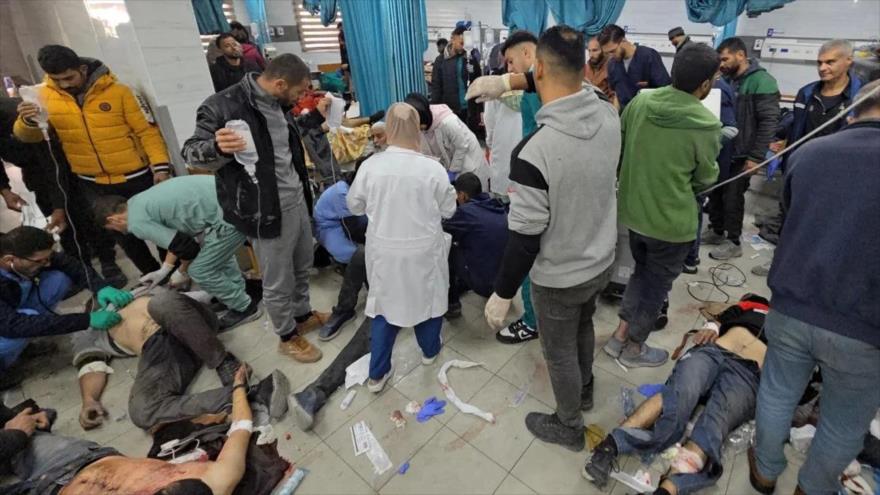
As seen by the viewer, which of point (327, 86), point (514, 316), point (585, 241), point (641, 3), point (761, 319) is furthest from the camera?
point (327, 86)

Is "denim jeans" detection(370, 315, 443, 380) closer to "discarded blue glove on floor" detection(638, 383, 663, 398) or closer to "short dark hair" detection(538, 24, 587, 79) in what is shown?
"discarded blue glove on floor" detection(638, 383, 663, 398)

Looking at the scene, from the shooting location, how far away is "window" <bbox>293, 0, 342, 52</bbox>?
820 centimetres

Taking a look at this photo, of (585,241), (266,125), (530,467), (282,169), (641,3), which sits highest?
(641,3)

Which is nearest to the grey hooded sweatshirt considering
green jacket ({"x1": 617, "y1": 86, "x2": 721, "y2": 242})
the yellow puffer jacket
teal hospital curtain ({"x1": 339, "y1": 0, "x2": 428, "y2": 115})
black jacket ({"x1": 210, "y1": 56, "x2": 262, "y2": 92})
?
green jacket ({"x1": 617, "y1": 86, "x2": 721, "y2": 242})

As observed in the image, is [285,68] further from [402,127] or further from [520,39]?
[520,39]

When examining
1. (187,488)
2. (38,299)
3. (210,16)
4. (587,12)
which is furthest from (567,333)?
(210,16)

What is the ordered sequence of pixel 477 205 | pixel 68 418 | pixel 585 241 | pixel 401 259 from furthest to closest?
pixel 477 205, pixel 68 418, pixel 401 259, pixel 585 241

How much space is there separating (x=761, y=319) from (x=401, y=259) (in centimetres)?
176

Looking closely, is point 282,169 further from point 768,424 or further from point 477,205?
point 768,424

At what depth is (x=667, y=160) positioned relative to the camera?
1.71m

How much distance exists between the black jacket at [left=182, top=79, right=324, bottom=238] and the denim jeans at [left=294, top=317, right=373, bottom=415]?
2.46 ft

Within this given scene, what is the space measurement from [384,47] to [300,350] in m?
2.40

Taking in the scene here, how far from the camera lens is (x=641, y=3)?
5047mm

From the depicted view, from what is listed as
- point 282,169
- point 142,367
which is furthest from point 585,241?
point 142,367
